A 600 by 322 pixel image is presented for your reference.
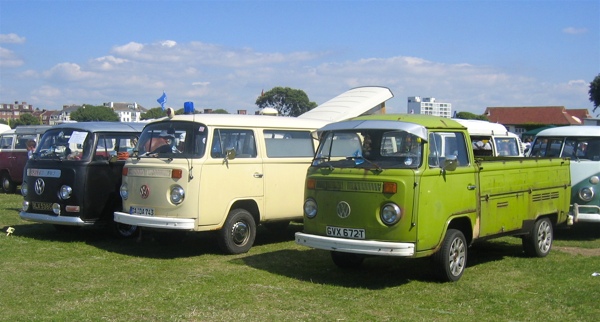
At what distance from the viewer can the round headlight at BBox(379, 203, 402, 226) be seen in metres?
8.20

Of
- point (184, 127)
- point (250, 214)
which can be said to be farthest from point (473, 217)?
point (184, 127)

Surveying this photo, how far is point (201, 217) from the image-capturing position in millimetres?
10430

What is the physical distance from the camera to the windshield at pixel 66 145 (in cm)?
1220

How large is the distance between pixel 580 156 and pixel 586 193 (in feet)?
3.40

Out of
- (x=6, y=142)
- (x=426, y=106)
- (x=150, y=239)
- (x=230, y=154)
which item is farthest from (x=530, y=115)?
(x=230, y=154)

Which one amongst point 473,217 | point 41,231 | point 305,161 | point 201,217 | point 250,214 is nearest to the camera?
point 473,217

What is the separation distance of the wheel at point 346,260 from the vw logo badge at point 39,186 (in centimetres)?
584

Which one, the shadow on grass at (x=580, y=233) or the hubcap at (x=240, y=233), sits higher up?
the hubcap at (x=240, y=233)

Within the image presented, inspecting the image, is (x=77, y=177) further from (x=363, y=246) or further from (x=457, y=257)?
(x=457, y=257)

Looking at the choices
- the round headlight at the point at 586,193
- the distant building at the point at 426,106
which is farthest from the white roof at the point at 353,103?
the round headlight at the point at 586,193

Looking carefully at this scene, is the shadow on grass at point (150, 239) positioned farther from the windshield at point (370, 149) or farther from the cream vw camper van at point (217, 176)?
the windshield at point (370, 149)

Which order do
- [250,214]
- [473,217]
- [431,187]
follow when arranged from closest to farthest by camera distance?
[431,187]
[473,217]
[250,214]

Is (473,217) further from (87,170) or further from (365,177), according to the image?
(87,170)

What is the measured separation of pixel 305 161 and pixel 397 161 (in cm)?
401
